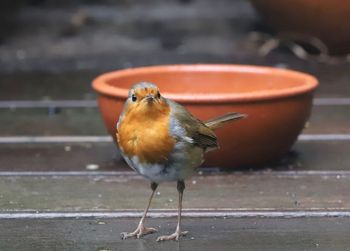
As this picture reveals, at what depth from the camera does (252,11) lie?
4504 mm

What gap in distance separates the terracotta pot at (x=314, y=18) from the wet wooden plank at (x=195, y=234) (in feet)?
7.31

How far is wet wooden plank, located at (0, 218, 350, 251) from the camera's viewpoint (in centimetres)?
171

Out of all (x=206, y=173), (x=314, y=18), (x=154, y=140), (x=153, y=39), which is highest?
(x=153, y=39)

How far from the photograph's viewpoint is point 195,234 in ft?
5.93

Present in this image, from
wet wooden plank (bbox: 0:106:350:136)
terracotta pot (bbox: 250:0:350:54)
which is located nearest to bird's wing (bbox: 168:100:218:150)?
wet wooden plank (bbox: 0:106:350:136)

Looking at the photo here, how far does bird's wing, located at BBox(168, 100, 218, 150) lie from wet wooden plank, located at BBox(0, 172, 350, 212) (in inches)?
6.4

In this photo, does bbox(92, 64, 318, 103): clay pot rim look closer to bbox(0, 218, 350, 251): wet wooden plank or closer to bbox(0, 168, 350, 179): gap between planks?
bbox(0, 168, 350, 179): gap between planks

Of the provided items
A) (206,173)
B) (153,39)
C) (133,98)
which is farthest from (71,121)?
(153,39)

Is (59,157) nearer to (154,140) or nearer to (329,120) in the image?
(154,140)

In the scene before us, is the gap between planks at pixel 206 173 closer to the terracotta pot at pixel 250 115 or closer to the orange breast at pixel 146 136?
the terracotta pot at pixel 250 115

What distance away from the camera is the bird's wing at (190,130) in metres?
1.79

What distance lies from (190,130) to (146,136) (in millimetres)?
122

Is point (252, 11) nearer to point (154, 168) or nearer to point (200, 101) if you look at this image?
point (200, 101)

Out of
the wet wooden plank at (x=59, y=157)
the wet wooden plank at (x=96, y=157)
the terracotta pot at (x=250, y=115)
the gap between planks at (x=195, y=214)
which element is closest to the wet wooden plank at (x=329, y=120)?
the wet wooden plank at (x=96, y=157)
